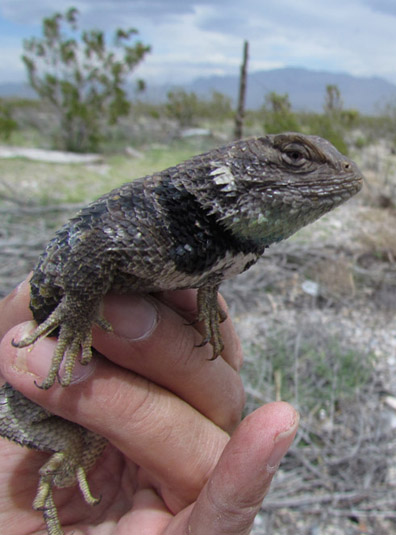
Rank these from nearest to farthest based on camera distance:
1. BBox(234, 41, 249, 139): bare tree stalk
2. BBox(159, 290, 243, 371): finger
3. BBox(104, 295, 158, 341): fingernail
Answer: BBox(104, 295, 158, 341): fingernail < BBox(159, 290, 243, 371): finger < BBox(234, 41, 249, 139): bare tree stalk

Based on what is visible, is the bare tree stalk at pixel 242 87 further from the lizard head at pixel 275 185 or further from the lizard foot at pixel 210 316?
the lizard head at pixel 275 185

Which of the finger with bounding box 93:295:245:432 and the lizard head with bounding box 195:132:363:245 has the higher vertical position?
the lizard head with bounding box 195:132:363:245

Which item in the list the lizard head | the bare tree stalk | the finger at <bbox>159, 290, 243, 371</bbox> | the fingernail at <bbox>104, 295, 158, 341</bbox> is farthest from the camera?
the bare tree stalk

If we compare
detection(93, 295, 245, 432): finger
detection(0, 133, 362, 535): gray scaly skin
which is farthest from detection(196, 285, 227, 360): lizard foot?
detection(0, 133, 362, 535): gray scaly skin

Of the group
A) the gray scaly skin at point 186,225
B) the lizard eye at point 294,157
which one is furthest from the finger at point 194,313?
the lizard eye at point 294,157

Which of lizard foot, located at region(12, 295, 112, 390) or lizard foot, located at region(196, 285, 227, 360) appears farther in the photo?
lizard foot, located at region(196, 285, 227, 360)

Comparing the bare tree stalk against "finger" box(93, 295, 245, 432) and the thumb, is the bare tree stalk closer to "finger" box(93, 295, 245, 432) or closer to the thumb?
"finger" box(93, 295, 245, 432)

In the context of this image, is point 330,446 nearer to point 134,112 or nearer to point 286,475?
point 286,475

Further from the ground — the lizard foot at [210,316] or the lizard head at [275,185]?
the lizard head at [275,185]
